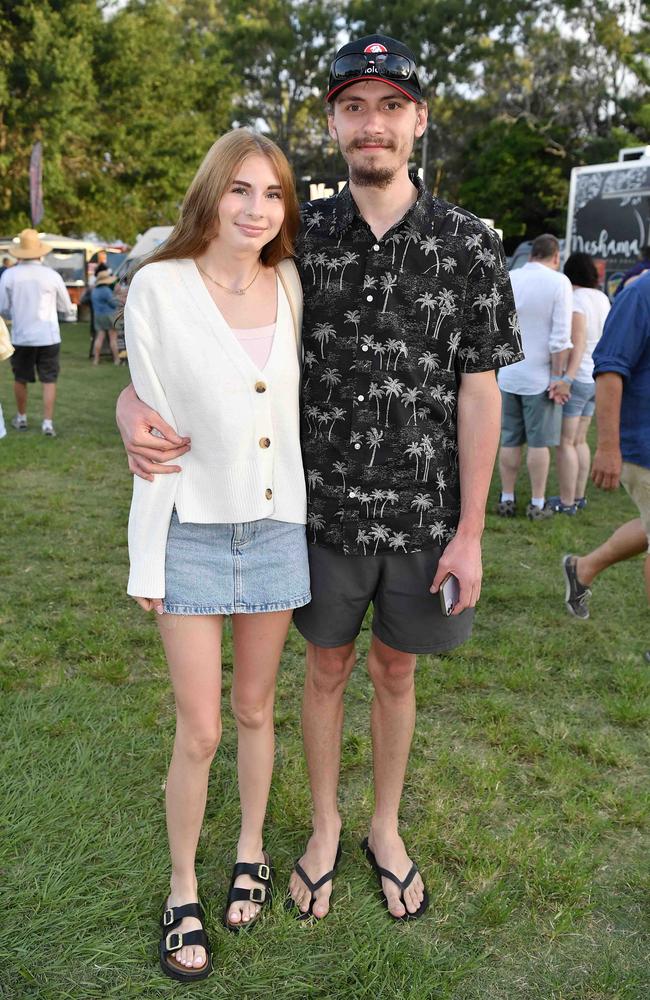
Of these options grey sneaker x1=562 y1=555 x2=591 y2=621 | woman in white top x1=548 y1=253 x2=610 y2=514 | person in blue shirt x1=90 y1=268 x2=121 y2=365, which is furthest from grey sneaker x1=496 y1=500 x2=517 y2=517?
person in blue shirt x1=90 y1=268 x2=121 y2=365

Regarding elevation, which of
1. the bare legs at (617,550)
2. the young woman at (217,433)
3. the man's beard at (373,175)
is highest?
the man's beard at (373,175)

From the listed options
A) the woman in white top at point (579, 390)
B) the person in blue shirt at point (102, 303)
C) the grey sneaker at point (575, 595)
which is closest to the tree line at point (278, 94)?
the person in blue shirt at point (102, 303)

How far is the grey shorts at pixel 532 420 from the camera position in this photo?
6.55 metres

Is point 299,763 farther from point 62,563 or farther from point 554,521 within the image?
point 554,521

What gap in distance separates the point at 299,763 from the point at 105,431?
7.16 meters

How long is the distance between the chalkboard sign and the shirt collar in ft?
36.5

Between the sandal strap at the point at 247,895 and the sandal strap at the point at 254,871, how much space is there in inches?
1.3

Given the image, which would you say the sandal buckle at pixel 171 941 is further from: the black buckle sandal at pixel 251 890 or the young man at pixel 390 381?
the young man at pixel 390 381

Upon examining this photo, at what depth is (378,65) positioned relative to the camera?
2.06m

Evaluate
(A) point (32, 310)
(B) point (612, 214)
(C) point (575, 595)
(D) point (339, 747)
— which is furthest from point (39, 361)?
(B) point (612, 214)

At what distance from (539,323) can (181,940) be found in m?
5.22

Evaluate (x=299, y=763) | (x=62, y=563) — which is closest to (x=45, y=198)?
(x=62, y=563)

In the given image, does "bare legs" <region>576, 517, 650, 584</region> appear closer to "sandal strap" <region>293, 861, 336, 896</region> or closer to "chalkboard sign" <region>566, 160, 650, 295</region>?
"sandal strap" <region>293, 861, 336, 896</region>

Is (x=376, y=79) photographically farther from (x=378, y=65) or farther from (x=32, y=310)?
(x=32, y=310)
